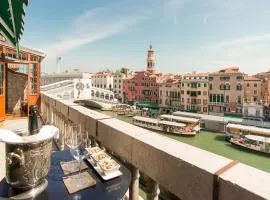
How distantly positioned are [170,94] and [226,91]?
37.5ft

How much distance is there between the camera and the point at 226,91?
3884cm

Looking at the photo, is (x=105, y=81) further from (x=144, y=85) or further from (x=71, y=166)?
(x=71, y=166)

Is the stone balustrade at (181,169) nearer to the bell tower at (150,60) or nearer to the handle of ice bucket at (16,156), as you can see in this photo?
the handle of ice bucket at (16,156)

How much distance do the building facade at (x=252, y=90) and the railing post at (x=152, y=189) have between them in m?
44.2

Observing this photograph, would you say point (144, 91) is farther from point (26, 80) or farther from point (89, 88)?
point (26, 80)

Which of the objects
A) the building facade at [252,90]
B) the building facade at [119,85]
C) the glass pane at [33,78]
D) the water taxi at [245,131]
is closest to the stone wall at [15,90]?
the glass pane at [33,78]

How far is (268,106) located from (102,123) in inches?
1719

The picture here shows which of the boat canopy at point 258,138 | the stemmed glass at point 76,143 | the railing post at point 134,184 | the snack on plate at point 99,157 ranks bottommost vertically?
the boat canopy at point 258,138

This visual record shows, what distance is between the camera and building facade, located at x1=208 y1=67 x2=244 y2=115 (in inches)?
1492

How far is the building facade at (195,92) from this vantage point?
41125mm

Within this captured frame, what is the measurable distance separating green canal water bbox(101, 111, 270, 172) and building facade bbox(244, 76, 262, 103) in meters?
16.6

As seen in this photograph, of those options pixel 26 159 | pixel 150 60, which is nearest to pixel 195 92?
pixel 150 60

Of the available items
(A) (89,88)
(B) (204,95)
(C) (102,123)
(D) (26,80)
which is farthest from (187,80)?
(C) (102,123)

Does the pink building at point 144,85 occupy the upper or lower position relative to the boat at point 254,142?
upper
